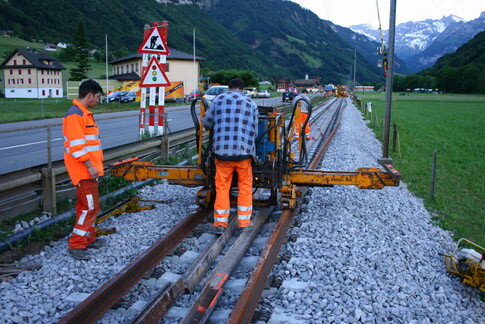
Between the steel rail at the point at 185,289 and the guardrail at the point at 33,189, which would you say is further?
the guardrail at the point at 33,189

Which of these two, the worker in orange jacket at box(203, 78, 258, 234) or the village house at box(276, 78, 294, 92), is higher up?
the village house at box(276, 78, 294, 92)

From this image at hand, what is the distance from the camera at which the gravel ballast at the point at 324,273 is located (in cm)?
386

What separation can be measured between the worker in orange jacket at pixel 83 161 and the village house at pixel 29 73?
217ft

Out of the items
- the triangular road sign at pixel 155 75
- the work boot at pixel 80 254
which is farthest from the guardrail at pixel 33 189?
the triangular road sign at pixel 155 75

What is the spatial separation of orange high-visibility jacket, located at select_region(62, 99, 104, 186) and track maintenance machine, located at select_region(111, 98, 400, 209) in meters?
1.59

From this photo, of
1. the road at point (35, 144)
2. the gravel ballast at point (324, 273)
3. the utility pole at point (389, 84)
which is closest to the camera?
the gravel ballast at point (324, 273)

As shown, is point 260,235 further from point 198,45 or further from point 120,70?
point 198,45

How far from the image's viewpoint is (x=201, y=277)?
441 centimetres

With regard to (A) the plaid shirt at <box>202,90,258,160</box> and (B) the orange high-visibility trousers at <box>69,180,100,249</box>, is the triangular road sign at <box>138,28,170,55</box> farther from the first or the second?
(B) the orange high-visibility trousers at <box>69,180,100,249</box>

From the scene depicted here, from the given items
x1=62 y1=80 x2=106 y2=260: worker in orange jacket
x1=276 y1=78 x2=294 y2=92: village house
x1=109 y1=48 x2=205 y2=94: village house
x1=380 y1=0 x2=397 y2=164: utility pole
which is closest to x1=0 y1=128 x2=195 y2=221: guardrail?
x1=62 y1=80 x2=106 y2=260: worker in orange jacket

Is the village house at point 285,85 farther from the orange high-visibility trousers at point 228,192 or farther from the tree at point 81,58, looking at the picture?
the tree at point 81,58

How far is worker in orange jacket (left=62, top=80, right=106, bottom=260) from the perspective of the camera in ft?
16.1

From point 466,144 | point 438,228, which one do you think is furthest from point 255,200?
point 466,144

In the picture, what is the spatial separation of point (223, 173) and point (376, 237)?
7.11 ft
